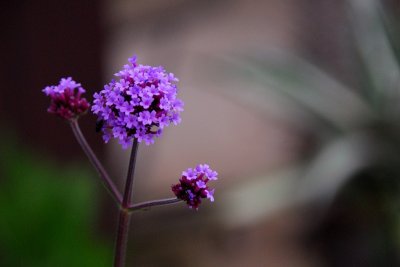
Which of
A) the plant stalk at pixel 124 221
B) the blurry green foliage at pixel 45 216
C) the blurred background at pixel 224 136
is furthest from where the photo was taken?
the blurred background at pixel 224 136

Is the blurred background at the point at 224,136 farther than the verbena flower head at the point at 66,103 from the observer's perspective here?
Yes

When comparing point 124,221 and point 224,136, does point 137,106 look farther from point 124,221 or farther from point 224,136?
point 224,136

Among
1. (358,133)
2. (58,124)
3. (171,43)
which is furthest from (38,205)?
(171,43)

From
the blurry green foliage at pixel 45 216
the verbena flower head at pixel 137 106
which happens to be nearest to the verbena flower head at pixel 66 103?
the verbena flower head at pixel 137 106

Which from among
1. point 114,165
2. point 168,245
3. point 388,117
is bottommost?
point 168,245

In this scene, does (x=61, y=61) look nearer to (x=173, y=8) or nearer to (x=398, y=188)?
(x=398, y=188)

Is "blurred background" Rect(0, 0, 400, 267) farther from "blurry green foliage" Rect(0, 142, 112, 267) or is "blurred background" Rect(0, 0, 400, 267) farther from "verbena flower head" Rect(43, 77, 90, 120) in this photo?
"verbena flower head" Rect(43, 77, 90, 120)

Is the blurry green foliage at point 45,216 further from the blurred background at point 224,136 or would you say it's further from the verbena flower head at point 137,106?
the verbena flower head at point 137,106
